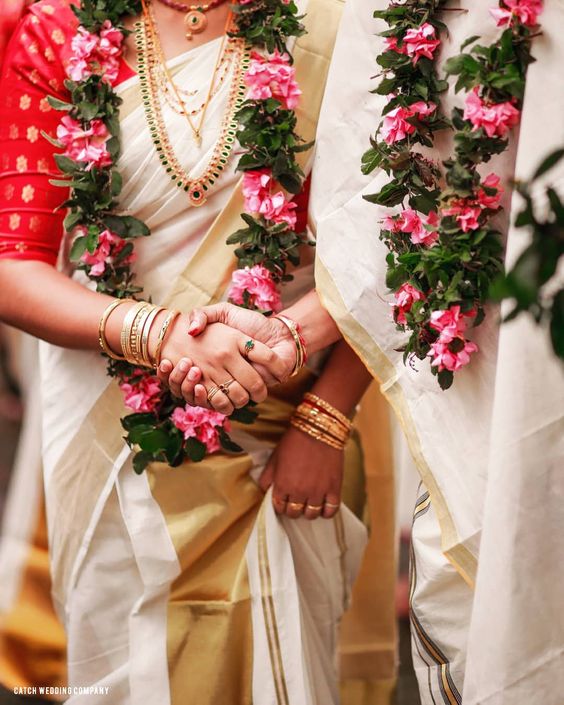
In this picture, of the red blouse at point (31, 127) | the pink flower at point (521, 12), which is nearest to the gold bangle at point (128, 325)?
the red blouse at point (31, 127)

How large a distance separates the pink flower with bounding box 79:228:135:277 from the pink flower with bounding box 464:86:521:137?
2.05ft

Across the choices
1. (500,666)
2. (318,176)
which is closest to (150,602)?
(500,666)

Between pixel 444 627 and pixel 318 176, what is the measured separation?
0.69 meters

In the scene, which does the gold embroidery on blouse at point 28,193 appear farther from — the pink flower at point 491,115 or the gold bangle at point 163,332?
the pink flower at point 491,115

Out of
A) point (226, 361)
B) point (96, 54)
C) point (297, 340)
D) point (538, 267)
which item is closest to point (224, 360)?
point (226, 361)

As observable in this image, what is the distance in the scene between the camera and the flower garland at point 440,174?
1124 mm

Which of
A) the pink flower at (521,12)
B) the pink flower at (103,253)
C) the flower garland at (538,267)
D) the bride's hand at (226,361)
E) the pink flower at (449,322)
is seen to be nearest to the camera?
the flower garland at (538,267)

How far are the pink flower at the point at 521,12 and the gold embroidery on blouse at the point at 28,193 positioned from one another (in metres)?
0.79

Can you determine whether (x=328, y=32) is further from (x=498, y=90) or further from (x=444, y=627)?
(x=444, y=627)

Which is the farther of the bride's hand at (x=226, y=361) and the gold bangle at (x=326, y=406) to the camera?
the gold bangle at (x=326, y=406)

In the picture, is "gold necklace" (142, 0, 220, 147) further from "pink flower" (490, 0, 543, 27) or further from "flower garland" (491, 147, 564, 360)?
"flower garland" (491, 147, 564, 360)

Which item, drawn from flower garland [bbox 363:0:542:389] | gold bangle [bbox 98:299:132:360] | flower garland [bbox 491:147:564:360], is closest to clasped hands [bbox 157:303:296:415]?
gold bangle [bbox 98:299:132:360]

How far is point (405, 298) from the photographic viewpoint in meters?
1.28

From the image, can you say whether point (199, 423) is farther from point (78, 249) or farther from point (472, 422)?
point (472, 422)
